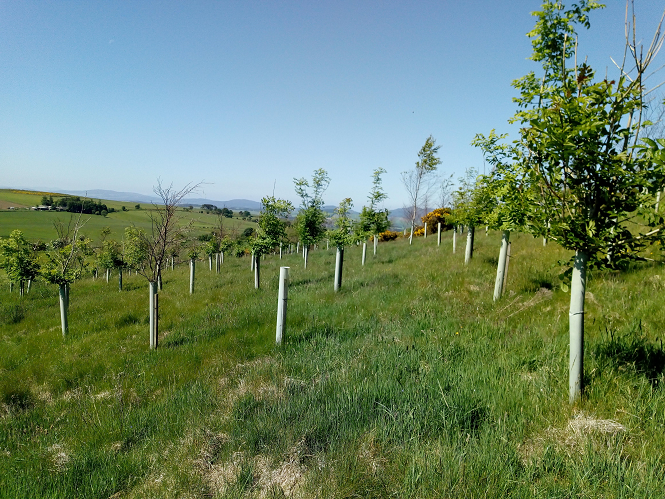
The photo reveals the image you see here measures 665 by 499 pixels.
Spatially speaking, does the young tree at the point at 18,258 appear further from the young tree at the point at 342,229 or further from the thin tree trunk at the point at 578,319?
the thin tree trunk at the point at 578,319

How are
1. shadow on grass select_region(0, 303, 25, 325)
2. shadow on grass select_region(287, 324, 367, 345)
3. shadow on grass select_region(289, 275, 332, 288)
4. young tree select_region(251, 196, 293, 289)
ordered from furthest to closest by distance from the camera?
young tree select_region(251, 196, 293, 289)
shadow on grass select_region(289, 275, 332, 288)
shadow on grass select_region(0, 303, 25, 325)
shadow on grass select_region(287, 324, 367, 345)

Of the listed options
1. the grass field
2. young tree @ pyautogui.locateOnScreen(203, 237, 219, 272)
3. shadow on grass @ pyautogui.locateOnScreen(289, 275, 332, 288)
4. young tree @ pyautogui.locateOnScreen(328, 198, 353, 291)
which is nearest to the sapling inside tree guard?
young tree @ pyautogui.locateOnScreen(328, 198, 353, 291)

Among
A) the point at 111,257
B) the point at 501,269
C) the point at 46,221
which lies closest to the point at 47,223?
the point at 46,221

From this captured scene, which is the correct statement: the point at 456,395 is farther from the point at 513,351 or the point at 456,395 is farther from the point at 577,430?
the point at 513,351

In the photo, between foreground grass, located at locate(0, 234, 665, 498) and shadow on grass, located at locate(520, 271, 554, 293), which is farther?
shadow on grass, located at locate(520, 271, 554, 293)

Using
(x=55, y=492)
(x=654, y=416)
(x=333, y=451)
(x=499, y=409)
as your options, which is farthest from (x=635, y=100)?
(x=55, y=492)

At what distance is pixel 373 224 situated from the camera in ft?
51.4

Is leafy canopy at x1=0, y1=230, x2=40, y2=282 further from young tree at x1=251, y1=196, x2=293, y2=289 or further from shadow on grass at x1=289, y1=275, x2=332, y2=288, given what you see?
shadow on grass at x1=289, y1=275, x2=332, y2=288

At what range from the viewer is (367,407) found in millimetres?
3467

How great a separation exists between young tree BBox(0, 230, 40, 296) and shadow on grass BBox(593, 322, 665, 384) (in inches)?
736

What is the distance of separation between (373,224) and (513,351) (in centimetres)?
1144

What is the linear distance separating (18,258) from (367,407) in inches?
753

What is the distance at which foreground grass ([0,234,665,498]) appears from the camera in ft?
8.27

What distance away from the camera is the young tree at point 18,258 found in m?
14.4
